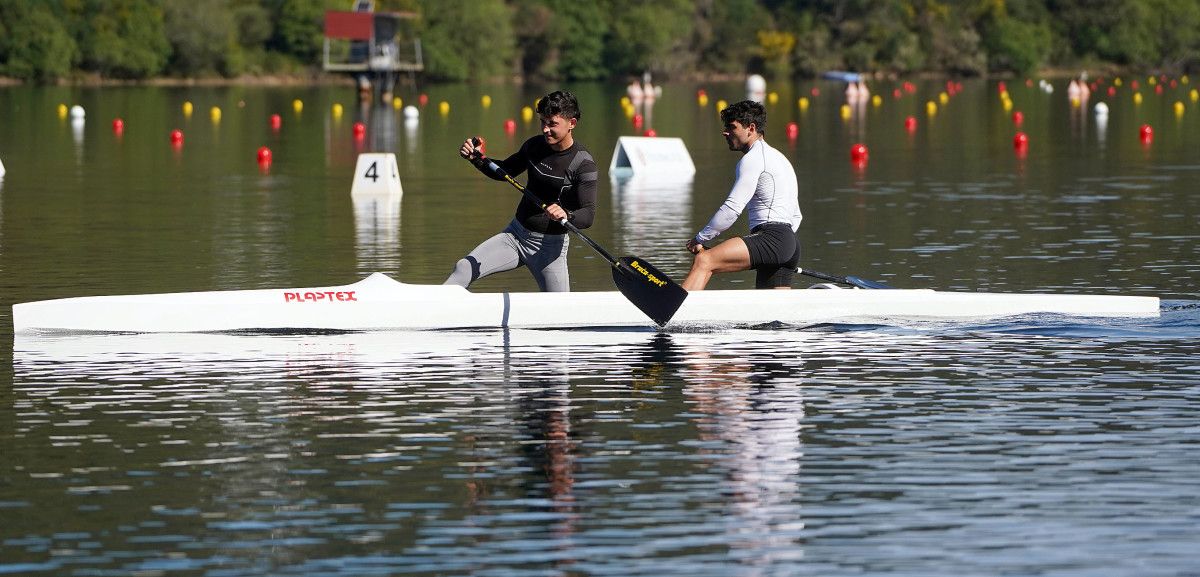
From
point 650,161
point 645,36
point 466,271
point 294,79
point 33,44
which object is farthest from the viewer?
point 645,36

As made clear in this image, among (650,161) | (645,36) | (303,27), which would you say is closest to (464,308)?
(650,161)

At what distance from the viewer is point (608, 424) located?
13.4 m

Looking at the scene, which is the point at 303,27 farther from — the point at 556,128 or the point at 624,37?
the point at 556,128

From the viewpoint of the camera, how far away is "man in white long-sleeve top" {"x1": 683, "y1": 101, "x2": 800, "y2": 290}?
17.1 metres

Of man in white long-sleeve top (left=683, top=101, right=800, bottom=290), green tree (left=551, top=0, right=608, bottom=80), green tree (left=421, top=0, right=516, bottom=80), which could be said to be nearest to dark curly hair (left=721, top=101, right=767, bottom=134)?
man in white long-sleeve top (left=683, top=101, right=800, bottom=290)

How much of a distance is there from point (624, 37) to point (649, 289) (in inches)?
4322

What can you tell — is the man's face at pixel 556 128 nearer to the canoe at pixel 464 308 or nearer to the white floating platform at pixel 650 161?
the canoe at pixel 464 308

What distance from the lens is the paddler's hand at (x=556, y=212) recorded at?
1661cm

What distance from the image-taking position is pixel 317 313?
57.1ft

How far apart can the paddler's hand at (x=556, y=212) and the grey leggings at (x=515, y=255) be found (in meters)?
0.58

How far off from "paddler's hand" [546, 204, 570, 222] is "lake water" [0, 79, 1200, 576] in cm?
104

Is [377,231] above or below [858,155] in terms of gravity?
below

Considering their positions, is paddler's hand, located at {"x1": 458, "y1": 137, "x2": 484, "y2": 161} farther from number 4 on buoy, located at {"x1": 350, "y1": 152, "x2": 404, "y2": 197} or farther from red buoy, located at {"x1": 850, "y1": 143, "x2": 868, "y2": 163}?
red buoy, located at {"x1": 850, "y1": 143, "x2": 868, "y2": 163}

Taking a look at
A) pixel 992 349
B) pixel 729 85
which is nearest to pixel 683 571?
pixel 992 349
